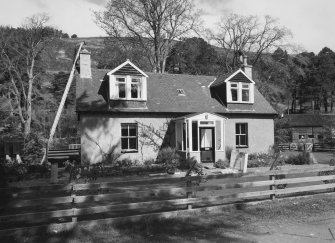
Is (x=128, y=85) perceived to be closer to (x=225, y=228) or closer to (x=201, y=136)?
(x=201, y=136)

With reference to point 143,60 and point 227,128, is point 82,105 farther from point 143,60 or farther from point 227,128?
point 143,60

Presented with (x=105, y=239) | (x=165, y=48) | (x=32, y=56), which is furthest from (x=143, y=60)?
(x=105, y=239)

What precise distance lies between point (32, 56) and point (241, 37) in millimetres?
28259

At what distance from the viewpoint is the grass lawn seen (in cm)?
636

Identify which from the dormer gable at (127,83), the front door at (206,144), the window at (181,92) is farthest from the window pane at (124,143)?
the window at (181,92)

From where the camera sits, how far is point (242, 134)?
78.6ft

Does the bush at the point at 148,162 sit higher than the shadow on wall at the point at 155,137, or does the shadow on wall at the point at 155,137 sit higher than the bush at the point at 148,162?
the shadow on wall at the point at 155,137

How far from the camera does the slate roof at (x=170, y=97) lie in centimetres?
2080

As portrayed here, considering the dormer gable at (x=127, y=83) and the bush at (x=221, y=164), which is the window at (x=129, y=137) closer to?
the dormer gable at (x=127, y=83)

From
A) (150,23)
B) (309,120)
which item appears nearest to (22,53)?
(150,23)

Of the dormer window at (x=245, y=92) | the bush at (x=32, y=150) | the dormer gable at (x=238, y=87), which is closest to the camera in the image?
the bush at (x=32, y=150)

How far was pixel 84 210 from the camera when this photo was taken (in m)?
6.96

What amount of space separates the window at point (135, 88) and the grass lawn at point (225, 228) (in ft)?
47.0

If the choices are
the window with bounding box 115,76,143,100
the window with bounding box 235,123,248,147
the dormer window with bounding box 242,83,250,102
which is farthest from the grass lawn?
the dormer window with bounding box 242,83,250,102
